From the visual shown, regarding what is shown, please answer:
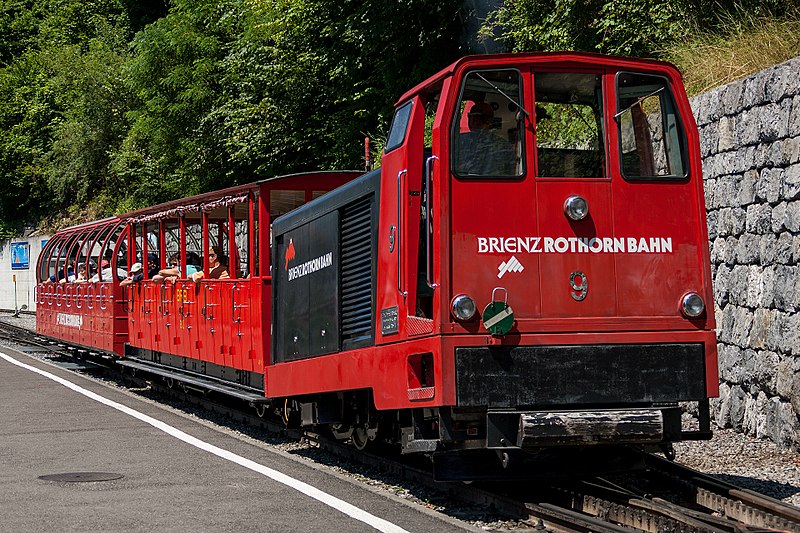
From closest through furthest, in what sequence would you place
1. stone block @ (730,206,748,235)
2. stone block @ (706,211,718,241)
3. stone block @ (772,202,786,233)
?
1. stone block @ (772,202,786,233)
2. stone block @ (730,206,748,235)
3. stone block @ (706,211,718,241)

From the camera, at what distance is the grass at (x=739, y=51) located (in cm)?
1433

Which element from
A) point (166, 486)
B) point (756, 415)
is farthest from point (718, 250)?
point (166, 486)

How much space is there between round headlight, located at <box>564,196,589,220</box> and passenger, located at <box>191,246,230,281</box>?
8101 mm

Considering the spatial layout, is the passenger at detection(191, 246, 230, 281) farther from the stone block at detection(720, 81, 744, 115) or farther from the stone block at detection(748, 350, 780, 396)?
the stone block at detection(748, 350, 780, 396)

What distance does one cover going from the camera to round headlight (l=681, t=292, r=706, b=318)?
8.51 meters

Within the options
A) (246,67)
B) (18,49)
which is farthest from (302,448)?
(18,49)

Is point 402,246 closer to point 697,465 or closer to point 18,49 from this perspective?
point 697,465

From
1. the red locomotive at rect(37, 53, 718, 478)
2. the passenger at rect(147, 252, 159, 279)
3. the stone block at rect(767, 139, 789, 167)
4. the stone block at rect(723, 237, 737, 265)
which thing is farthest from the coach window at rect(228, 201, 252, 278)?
the stone block at rect(767, 139, 789, 167)

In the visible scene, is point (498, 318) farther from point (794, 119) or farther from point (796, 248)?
point (794, 119)

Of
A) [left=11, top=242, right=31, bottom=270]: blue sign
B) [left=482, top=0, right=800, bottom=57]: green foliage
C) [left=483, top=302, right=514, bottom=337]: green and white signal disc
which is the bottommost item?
[left=483, top=302, right=514, bottom=337]: green and white signal disc

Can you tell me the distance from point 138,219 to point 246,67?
1291 cm

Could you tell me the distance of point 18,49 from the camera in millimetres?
68688

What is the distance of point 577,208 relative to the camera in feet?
27.8

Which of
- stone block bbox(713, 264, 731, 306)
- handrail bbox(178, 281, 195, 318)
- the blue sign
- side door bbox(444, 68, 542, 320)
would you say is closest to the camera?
side door bbox(444, 68, 542, 320)
